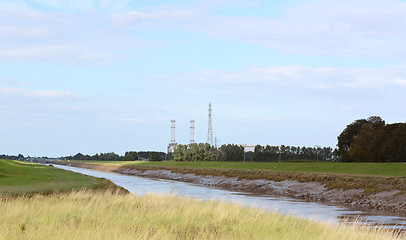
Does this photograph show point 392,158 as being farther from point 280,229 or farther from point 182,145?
point 182,145

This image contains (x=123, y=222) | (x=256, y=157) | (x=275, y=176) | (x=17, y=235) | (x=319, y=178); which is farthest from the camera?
(x=256, y=157)

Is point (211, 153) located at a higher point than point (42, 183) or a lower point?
higher

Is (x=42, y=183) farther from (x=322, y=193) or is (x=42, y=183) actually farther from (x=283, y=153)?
(x=283, y=153)

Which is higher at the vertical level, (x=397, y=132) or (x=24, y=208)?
(x=397, y=132)

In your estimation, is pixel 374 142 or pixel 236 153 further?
pixel 236 153

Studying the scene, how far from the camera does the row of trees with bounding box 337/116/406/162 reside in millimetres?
97625

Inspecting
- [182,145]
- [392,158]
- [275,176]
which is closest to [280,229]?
[275,176]

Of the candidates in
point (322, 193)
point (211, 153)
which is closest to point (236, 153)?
point (211, 153)

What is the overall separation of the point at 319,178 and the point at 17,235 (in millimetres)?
49499

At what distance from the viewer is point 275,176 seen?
228 feet

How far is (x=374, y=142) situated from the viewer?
10312 cm

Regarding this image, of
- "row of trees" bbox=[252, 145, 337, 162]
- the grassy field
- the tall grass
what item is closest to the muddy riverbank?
the grassy field

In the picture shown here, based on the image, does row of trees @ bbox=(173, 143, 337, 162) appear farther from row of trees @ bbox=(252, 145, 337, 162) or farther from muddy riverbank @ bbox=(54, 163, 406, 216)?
Result: muddy riverbank @ bbox=(54, 163, 406, 216)

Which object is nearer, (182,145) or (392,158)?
(392,158)
